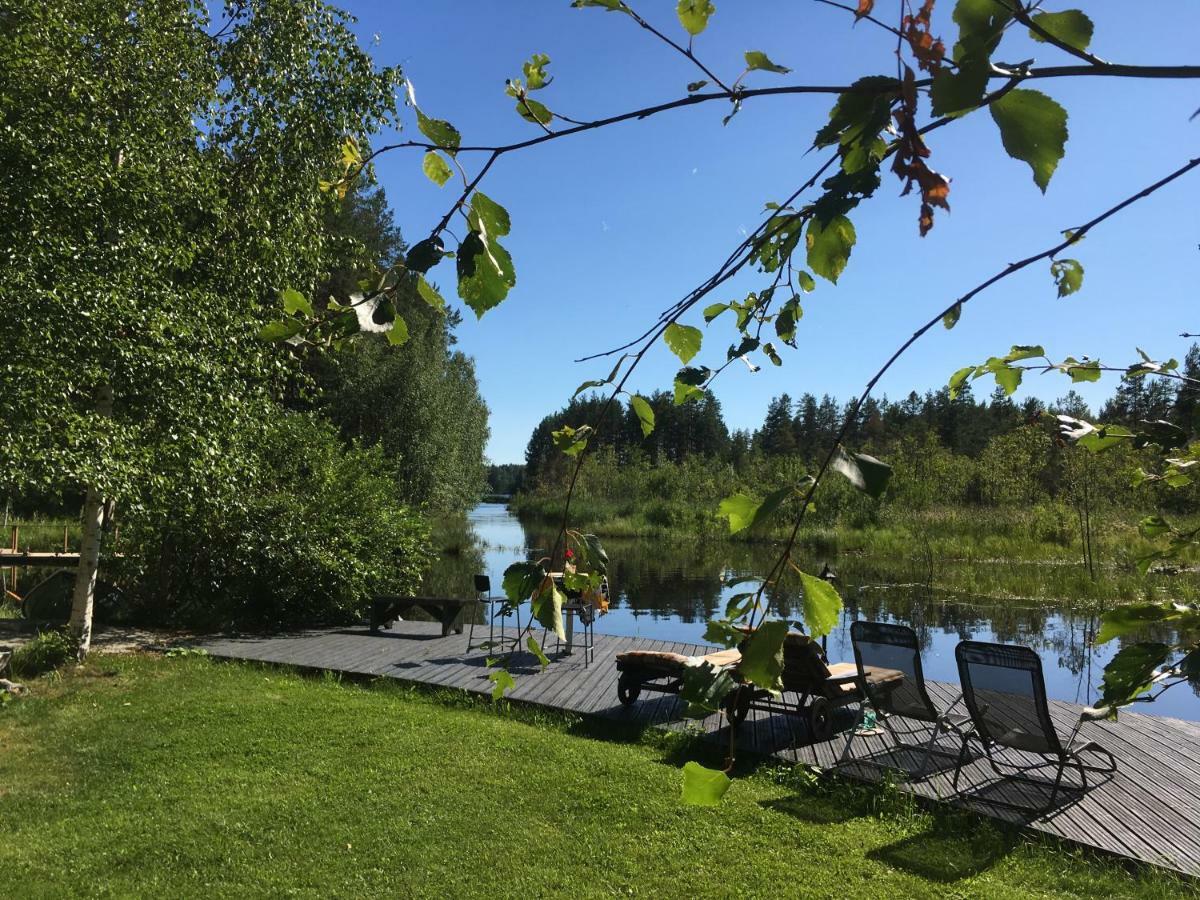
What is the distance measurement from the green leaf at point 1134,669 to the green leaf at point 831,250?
548 mm

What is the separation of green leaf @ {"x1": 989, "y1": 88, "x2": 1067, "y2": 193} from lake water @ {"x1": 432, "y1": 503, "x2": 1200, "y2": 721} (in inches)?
233

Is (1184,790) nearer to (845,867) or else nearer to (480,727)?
(845,867)

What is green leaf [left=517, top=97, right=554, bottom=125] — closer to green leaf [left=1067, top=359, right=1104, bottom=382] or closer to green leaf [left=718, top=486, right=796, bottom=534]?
green leaf [left=718, top=486, right=796, bottom=534]

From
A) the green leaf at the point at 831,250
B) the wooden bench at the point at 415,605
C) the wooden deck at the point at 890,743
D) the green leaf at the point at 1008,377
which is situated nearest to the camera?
the green leaf at the point at 831,250

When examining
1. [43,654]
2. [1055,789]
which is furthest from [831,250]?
[43,654]

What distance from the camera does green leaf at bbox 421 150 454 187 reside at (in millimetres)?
848

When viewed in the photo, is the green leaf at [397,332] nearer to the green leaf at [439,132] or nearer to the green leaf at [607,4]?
the green leaf at [439,132]

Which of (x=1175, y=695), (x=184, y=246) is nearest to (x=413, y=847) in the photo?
(x=184, y=246)

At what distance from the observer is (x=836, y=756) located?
19.4 feet

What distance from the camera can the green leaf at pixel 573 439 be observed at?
978mm

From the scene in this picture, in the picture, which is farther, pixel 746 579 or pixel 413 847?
pixel 413 847

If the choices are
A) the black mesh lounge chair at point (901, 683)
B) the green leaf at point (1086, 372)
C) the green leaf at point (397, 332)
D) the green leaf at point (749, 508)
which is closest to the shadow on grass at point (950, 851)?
the black mesh lounge chair at point (901, 683)

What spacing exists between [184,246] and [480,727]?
5216mm

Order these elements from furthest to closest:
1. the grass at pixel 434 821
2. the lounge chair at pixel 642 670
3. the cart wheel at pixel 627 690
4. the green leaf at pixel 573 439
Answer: the cart wheel at pixel 627 690 → the lounge chair at pixel 642 670 → the grass at pixel 434 821 → the green leaf at pixel 573 439
